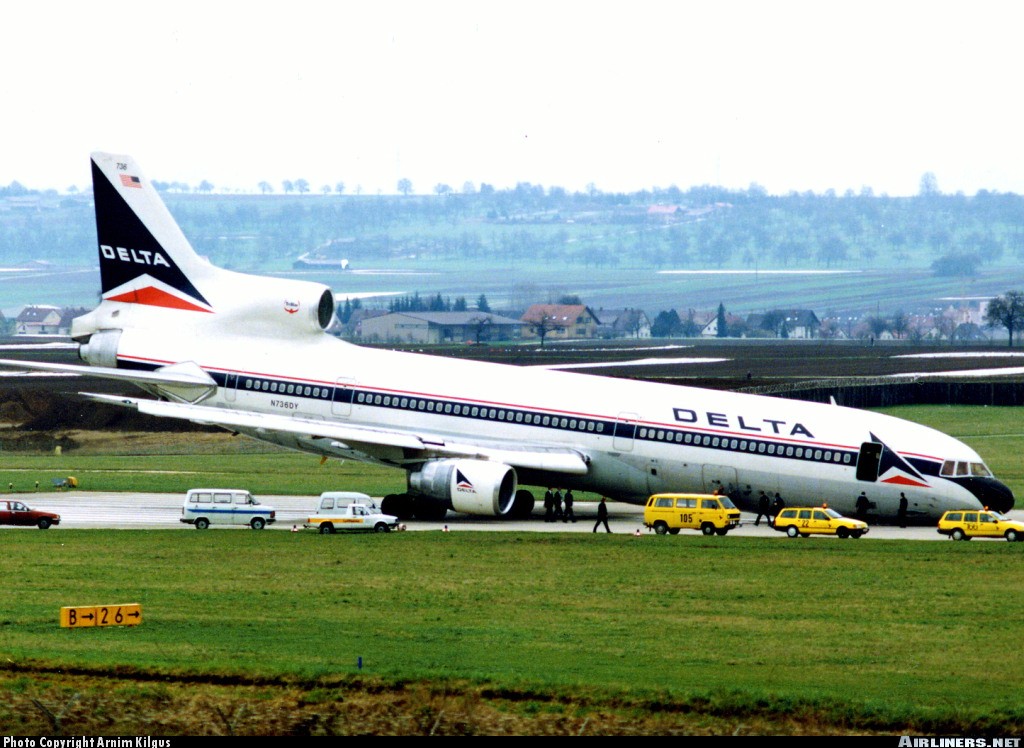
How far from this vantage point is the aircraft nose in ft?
171

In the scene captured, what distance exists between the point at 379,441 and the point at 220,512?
612 cm

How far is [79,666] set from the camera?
2739 cm

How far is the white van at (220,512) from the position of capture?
169ft

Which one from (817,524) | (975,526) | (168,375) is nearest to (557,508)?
(817,524)

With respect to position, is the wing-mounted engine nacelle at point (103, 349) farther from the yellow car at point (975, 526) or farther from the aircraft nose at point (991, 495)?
the aircraft nose at point (991, 495)

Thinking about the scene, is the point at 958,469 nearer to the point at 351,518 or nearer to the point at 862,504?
the point at 862,504

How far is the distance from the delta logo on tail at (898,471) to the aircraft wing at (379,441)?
391 inches

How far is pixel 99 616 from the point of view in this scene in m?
31.9

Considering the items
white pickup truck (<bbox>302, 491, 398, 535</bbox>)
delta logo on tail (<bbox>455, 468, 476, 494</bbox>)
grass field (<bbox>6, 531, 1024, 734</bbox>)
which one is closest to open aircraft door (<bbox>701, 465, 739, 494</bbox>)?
grass field (<bbox>6, 531, 1024, 734</bbox>)

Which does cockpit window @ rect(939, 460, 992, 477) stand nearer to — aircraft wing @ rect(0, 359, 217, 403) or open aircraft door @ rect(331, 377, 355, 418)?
open aircraft door @ rect(331, 377, 355, 418)

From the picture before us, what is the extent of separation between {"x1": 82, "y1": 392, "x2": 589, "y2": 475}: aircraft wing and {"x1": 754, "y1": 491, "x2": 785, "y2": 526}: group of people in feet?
19.8

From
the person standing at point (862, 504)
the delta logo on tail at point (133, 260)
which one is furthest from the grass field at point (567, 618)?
the delta logo on tail at point (133, 260)

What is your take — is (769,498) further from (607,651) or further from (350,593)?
(607,651)

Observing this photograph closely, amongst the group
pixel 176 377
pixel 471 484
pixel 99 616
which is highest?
pixel 176 377
